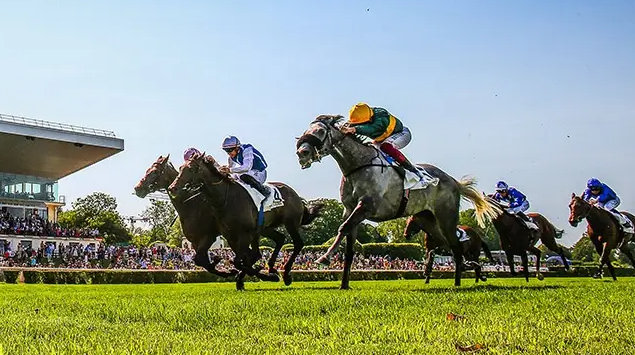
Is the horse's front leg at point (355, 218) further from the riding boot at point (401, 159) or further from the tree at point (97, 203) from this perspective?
the tree at point (97, 203)

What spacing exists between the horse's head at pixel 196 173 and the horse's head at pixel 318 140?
6.03 ft

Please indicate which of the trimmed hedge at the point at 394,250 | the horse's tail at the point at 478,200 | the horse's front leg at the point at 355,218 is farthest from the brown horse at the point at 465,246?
the trimmed hedge at the point at 394,250

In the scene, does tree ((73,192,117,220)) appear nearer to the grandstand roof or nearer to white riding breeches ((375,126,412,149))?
the grandstand roof

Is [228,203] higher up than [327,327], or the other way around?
[228,203]

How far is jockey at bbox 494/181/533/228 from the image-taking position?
1852cm

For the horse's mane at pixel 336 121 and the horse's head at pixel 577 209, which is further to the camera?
the horse's head at pixel 577 209

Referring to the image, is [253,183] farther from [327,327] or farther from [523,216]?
[523,216]

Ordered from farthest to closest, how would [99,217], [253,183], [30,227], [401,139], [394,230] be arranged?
1. [394,230]
2. [99,217]
3. [30,227]
4. [253,183]
5. [401,139]

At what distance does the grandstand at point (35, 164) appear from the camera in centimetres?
5197

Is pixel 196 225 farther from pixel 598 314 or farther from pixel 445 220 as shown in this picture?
pixel 598 314

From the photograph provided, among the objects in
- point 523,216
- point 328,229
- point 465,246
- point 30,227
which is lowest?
point 465,246

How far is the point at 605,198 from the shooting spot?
1897 centimetres

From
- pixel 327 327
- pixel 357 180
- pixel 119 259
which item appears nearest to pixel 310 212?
pixel 357 180

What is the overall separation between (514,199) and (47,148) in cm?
4869
